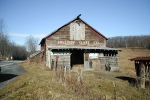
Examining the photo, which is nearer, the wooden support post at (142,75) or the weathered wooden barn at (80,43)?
the wooden support post at (142,75)

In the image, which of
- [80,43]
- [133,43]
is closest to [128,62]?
[80,43]

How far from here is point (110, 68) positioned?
2261 cm

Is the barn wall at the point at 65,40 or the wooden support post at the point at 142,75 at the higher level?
the barn wall at the point at 65,40

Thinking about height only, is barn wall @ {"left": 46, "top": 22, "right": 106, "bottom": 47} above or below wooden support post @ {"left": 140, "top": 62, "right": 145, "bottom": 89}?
above

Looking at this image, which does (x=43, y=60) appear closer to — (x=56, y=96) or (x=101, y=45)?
(x=101, y=45)

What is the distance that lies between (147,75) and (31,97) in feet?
31.6

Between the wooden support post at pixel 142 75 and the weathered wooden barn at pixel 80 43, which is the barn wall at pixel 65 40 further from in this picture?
the wooden support post at pixel 142 75

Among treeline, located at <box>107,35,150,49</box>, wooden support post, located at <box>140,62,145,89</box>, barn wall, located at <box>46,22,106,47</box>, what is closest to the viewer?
wooden support post, located at <box>140,62,145,89</box>

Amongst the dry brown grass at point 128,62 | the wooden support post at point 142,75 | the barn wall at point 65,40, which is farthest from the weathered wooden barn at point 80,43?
the wooden support post at point 142,75

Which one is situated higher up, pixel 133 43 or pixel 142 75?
pixel 133 43

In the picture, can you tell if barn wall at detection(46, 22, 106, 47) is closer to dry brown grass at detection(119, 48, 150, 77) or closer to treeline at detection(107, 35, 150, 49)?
dry brown grass at detection(119, 48, 150, 77)

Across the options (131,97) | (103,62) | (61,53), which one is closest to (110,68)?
(103,62)

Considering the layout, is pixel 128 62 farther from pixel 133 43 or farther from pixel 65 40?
pixel 133 43

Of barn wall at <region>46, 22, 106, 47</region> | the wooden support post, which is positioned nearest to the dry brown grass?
the wooden support post
